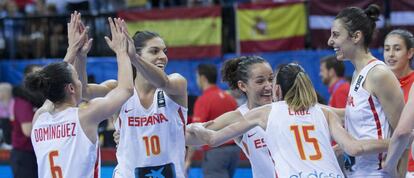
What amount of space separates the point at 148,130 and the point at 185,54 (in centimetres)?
859

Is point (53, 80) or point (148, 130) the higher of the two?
point (53, 80)

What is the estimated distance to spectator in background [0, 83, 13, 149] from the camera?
12.3 metres

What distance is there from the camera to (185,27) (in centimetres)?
1449

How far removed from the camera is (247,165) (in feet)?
39.1

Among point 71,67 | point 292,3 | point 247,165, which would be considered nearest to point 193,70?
point 292,3

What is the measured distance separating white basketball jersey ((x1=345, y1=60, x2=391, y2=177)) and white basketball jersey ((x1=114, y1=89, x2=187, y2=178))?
4.12 feet

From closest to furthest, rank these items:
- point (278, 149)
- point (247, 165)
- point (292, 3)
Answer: point (278, 149), point (247, 165), point (292, 3)

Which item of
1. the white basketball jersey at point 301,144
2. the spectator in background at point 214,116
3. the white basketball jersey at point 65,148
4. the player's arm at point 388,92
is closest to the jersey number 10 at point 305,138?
the white basketball jersey at point 301,144

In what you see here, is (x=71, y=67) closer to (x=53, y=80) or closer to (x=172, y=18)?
(x=53, y=80)

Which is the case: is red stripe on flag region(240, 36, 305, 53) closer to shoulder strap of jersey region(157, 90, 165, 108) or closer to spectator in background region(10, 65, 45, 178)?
spectator in background region(10, 65, 45, 178)

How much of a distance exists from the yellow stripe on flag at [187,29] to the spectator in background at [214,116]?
388 centimetres

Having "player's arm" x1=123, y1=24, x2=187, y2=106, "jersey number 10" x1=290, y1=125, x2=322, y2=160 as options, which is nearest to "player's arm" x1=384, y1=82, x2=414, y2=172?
"jersey number 10" x1=290, y1=125, x2=322, y2=160

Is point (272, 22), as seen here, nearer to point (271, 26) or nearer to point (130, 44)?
point (271, 26)

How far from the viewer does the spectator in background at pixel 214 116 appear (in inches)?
388
